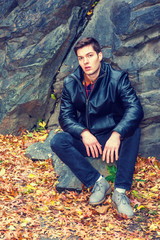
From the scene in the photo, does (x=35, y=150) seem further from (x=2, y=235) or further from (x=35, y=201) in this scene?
(x=2, y=235)

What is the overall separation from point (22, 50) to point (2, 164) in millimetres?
2636

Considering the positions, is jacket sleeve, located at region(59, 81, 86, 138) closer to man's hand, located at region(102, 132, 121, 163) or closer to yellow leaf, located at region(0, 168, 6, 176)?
man's hand, located at region(102, 132, 121, 163)

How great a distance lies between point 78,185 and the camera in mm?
4316

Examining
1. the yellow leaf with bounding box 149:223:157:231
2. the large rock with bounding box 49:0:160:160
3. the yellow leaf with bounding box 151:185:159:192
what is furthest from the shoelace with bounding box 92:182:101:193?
the large rock with bounding box 49:0:160:160

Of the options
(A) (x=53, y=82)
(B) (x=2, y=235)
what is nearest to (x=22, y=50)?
(A) (x=53, y=82)

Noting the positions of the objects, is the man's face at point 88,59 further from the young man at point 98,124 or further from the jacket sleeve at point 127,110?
the jacket sleeve at point 127,110

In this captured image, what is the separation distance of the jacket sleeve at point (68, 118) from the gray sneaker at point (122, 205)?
113cm

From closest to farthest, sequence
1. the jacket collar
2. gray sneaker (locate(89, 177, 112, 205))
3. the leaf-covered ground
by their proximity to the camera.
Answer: the leaf-covered ground → gray sneaker (locate(89, 177, 112, 205)) → the jacket collar

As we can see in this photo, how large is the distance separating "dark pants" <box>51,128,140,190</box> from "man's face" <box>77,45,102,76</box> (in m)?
1.14

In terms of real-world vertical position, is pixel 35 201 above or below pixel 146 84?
below

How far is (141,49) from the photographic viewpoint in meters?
5.08

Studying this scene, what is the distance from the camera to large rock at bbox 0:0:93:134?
584 centimetres

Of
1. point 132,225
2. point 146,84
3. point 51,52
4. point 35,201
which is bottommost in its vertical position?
point 132,225

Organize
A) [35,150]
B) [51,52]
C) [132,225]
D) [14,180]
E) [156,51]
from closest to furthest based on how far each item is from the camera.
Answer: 1. [132,225]
2. [14,180]
3. [156,51]
4. [35,150]
5. [51,52]
